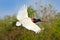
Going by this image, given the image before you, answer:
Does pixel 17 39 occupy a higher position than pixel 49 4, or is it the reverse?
pixel 49 4

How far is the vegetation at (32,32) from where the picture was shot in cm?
173

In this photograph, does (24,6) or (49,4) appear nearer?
(24,6)

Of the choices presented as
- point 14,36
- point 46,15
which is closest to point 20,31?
point 14,36

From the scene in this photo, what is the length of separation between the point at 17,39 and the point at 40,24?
0.25 metres

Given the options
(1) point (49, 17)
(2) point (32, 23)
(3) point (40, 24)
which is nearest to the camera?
(2) point (32, 23)

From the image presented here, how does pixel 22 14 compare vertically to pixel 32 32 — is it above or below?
above

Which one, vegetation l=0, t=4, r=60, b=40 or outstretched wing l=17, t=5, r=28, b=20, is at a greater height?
outstretched wing l=17, t=5, r=28, b=20

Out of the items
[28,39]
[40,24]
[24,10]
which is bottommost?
[28,39]

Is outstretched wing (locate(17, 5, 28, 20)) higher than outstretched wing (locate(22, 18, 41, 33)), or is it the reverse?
outstretched wing (locate(17, 5, 28, 20))

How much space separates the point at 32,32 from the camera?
175 cm

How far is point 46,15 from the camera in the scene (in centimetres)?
207

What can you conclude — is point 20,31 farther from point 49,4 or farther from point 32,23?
point 49,4

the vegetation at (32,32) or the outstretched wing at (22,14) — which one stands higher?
the outstretched wing at (22,14)

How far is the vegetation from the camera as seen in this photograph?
1732 mm
